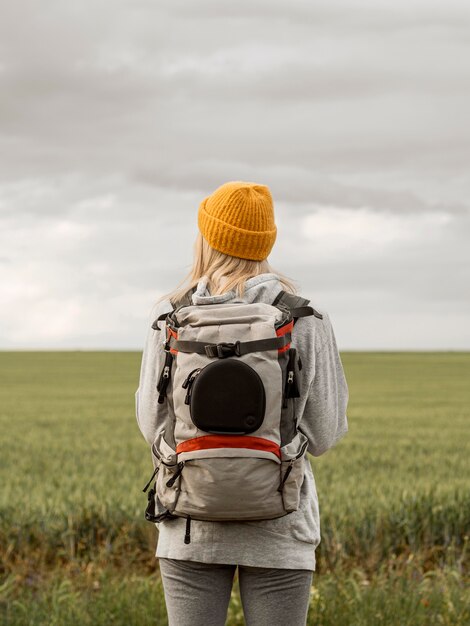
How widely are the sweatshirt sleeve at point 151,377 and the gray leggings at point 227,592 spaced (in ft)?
1.52

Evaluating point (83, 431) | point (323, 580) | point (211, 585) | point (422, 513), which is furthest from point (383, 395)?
point (211, 585)

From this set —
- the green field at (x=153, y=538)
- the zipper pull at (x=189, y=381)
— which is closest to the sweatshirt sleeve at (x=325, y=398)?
the zipper pull at (x=189, y=381)

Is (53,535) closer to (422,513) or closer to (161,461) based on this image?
(422,513)

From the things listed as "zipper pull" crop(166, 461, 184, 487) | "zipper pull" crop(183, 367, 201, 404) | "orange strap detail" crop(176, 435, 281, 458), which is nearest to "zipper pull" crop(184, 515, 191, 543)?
"zipper pull" crop(166, 461, 184, 487)

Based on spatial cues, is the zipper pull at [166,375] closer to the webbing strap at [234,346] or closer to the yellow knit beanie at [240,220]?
the webbing strap at [234,346]

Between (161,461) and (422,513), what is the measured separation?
581 centimetres

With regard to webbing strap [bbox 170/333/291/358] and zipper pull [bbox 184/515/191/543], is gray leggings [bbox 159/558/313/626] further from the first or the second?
webbing strap [bbox 170/333/291/358]

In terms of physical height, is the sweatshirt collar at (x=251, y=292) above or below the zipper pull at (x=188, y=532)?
above

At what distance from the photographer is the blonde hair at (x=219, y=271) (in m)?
2.97

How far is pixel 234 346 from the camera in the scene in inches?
110

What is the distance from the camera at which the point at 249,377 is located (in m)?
2.76

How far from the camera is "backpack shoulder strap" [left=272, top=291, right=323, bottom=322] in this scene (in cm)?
293

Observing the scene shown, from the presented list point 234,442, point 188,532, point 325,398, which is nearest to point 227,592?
point 188,532

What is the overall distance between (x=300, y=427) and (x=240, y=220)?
2.45ft
